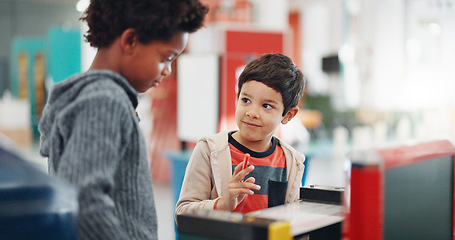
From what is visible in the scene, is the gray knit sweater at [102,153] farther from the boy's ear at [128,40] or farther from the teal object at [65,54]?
the teal object at [65,54]

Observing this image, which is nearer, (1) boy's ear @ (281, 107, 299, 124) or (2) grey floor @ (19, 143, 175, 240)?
(1) boy's ear @ (281, 107, 299, 124)

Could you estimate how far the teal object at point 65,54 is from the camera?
807 cm

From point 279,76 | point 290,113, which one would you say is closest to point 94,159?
point 279,76

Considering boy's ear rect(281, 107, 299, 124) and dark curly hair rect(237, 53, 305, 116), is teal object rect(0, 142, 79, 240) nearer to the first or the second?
dark curly hair rect(237, 53, 305, 116)

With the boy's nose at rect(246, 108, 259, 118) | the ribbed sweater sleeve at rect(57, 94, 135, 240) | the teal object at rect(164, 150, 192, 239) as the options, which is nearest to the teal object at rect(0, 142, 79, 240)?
the ribbed sweater sleeve at rect(57, 94, 135, 240)

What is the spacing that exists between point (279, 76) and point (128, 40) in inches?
23.9

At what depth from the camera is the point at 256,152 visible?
156cm

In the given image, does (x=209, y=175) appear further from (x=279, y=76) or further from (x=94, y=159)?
(x=94, y=159)

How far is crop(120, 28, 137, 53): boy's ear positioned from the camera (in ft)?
3.36

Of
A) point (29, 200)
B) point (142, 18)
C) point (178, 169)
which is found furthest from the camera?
point (178, 169)

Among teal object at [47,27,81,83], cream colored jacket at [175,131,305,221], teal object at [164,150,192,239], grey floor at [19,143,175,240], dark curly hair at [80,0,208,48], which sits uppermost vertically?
teal object at [47,27,81,83]

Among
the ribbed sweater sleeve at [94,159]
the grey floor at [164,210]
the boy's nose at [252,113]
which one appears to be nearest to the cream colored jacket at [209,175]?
the boy's nose at [252,113]

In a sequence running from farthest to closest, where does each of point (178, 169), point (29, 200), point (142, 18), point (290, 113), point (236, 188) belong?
1. point (178, 169)
2. point (290, 113)
3. point (236, 188)
4. point (142, 18)
5. point (29, 200)

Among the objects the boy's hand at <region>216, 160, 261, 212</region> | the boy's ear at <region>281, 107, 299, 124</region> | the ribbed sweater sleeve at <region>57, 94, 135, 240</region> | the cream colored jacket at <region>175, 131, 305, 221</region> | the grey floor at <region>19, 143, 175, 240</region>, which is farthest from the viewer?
the grey floor at <region>19, 143, 175, 240</region>
